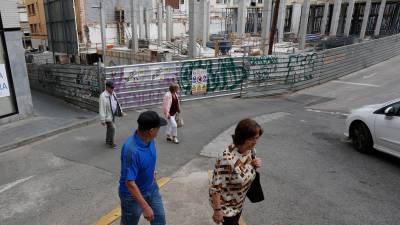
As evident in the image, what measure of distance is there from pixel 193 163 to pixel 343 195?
304cm

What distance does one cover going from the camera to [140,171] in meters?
3.30

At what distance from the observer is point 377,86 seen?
1766cm

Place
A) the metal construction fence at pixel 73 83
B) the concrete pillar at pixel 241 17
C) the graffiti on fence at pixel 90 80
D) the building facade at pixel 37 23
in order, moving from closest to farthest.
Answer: the graffiti on fence at pixel 90 80 < the metal construction fence at pixel 73 83 < the concrete pillar at pixel 241 17 < the building facade at pixel 37 23

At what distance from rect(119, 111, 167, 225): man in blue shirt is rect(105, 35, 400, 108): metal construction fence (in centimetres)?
849

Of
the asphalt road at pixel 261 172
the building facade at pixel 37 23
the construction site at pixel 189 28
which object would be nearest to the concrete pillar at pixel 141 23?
the construction site at pixel 189 28

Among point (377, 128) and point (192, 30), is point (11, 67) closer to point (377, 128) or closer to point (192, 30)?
point (377, 128)

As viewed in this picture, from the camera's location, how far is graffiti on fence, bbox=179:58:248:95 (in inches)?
526

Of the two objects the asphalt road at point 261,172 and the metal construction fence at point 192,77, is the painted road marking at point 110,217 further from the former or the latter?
the metal construction fence at point 192,77

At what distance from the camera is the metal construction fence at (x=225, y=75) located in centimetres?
1205

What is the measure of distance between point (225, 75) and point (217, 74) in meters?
0.41

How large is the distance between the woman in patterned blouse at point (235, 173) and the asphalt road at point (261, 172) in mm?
1762

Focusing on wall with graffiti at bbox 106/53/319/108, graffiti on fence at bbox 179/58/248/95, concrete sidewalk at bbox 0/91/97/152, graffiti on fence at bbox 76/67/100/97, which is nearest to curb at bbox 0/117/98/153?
concrete sidewalk at bbox 0/91/97/152

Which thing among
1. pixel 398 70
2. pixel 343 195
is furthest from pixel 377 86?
pixel 343 195

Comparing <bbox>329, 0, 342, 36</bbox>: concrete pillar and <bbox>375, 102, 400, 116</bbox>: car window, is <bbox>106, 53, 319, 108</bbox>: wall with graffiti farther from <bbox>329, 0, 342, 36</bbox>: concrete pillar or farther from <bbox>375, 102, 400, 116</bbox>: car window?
<bbox>329, 0, 342, 36</bbox>: concrete pillar
